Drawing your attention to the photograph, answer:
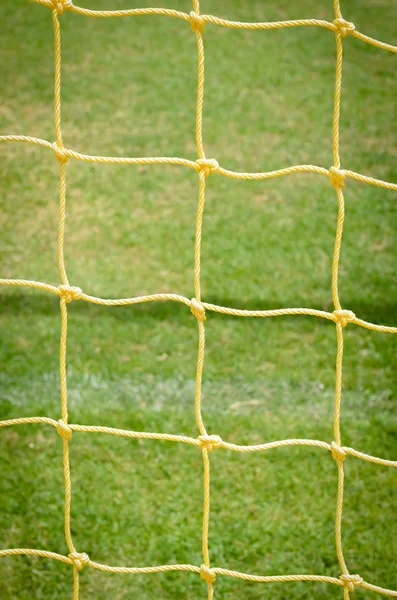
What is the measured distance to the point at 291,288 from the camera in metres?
1.92

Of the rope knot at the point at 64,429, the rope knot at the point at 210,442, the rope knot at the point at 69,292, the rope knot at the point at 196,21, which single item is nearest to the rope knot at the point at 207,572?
the rope knot at the point at 210,442

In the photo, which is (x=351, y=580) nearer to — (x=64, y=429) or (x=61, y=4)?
(x=64, y=429)

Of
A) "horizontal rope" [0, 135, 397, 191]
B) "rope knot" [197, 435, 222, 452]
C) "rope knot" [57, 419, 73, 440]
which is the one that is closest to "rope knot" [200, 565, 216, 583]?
"rope knot" [197, 435, 222, 452]

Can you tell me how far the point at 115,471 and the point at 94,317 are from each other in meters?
0.47

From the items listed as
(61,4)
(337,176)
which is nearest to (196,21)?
(61,4)

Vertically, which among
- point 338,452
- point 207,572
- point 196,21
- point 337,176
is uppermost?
point 196,21

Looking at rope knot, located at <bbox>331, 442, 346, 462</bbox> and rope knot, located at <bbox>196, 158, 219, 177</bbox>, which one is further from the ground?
rope knot, located at <bbox>196, 158, 219, 177</bbox>

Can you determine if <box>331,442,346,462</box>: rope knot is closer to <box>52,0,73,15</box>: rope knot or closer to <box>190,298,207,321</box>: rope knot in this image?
<box>190,298,207,321</box>: rope knot

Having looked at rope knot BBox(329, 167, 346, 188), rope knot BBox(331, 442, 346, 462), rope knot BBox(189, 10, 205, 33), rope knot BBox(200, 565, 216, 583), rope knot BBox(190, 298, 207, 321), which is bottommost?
rope knot BBox(200, 565, 216, 583)

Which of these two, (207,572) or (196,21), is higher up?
(196,21)

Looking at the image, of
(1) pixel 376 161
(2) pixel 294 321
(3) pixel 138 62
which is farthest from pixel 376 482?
(3) pixel 138 62

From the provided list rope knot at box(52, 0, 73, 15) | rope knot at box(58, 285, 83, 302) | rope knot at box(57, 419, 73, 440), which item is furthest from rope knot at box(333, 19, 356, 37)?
rope knot at box(57, 419, 73, 440)

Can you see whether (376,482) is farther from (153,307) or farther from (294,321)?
(153,307)

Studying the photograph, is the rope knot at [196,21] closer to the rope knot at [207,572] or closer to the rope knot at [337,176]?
the rope knot at [337,176]
